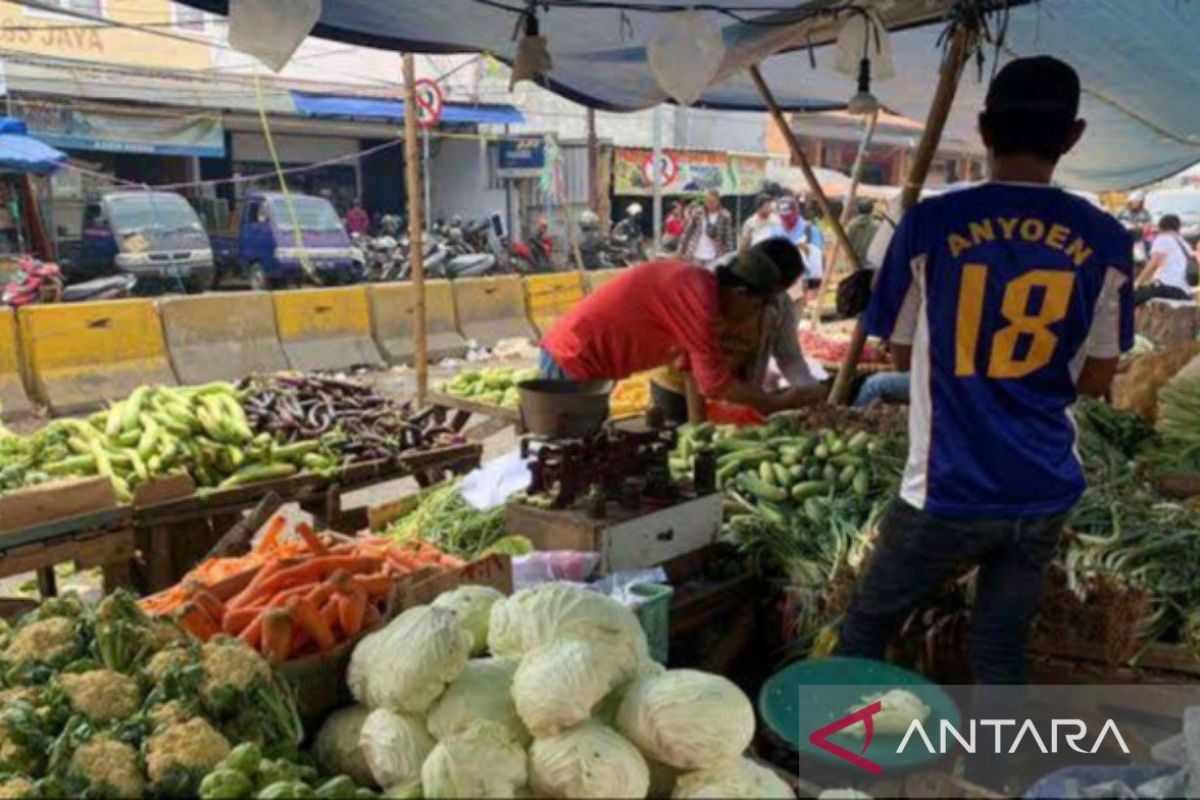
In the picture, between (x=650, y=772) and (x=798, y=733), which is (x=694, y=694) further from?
(x=798, y=733)

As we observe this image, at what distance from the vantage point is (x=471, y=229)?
20.9 m

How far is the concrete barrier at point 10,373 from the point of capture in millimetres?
9312

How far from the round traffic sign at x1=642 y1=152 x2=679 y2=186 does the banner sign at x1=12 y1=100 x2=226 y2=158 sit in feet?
35.3

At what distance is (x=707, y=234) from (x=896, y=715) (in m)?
14.1

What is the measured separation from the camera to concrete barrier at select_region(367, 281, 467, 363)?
41.6ft

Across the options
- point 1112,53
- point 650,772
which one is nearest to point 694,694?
point 650,772

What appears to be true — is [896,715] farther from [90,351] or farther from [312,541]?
[90,351]

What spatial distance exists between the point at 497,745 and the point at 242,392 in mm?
4983

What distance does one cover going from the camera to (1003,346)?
2596 mm

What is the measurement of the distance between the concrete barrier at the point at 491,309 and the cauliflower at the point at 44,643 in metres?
11.2

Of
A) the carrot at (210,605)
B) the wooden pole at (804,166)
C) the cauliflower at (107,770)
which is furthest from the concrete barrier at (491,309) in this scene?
the cauliflower at (107,770)

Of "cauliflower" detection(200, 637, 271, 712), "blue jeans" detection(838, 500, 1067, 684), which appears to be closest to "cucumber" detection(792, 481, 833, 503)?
"blue jeans" detection(838, 500, 1067, 684)

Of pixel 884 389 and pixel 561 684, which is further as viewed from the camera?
pixel 884 389

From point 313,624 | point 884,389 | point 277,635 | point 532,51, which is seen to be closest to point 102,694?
point 277,635
